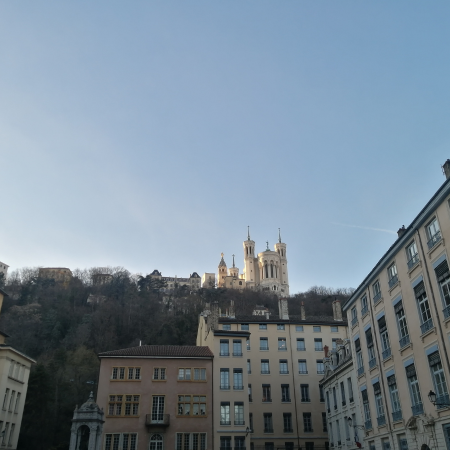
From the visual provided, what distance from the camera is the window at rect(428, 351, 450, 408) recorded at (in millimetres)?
19264

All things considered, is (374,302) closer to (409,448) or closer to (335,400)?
(409,448)

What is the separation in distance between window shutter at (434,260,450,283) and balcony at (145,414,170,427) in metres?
23.5

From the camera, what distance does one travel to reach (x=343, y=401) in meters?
33.9

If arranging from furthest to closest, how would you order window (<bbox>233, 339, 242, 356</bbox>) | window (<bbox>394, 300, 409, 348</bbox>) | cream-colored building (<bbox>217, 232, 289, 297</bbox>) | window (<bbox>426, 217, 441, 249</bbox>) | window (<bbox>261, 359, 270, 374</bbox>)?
cream-colored building (<bbox>217, 232, 289, 297</bbox>)
window (<bbox>261, 359, 270, 374</bbox>)
window (<bbox>233, 339, 242, 356</bbox>)
window (<bbox>394, 300, 409, 348</bbox>)
window (<bbox>426, 217, 441, 249</bbox>)

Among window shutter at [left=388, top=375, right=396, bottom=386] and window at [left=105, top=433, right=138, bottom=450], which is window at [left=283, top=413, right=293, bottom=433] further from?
window shutter at [left=388, top=375, right=396, bottom=386]

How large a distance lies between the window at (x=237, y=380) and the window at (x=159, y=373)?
5738 millimetres

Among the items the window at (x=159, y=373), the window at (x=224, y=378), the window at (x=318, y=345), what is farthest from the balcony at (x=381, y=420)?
the window at (x=318, y=345)

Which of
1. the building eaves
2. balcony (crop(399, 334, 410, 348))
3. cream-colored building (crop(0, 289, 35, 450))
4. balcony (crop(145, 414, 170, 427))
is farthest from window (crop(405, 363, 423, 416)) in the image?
cream-colored building (crop(0, 289, 35, 450))

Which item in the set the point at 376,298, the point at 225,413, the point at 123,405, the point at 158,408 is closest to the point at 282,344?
the point at 225,413

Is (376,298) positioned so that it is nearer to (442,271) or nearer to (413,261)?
(413,261)

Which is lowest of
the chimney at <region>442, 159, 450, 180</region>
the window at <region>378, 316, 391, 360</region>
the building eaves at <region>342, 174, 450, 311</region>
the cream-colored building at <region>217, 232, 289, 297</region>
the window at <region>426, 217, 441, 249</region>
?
the window at <region>378, 316, 391, 360</region>

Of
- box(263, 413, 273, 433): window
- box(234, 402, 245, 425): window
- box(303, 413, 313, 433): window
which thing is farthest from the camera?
box(303, 413, 313, 433): window

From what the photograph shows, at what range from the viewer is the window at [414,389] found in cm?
2150

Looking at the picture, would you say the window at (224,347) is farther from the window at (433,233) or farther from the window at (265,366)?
the window at (433,233)
